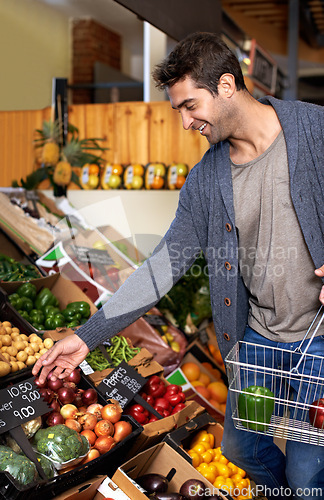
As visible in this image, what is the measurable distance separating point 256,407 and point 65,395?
3.40 feet

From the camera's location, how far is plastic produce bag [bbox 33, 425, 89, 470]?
1965 mm

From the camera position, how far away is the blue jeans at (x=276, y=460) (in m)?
1.82

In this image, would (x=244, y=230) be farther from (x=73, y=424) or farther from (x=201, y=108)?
(x=73, y=424)

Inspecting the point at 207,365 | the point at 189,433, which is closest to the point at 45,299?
the point at 189,433

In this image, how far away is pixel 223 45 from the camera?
175 centimetres

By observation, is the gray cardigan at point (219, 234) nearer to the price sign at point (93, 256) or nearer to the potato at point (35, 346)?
the potato at point (35, 346)

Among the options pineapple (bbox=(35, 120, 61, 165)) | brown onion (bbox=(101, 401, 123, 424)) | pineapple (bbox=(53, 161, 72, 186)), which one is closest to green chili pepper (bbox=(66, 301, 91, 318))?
brown onion (bbox=(101, 401, 123, 424))

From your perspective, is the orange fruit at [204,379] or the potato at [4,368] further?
the orange fruit at [204,379]

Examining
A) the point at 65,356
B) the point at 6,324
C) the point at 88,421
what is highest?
the point at 65,356

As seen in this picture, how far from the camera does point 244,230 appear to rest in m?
1.85

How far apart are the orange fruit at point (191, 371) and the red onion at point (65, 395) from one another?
1.19 m

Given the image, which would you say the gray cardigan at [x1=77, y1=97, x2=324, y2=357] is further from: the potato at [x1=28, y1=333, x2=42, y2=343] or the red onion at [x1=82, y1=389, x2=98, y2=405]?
the potato at [x1=28, y1=333, x2=42, y2=343]

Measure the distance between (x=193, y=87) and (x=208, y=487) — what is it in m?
1.50

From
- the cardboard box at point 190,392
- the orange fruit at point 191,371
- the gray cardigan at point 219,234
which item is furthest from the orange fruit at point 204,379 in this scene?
the gray cardigan at point 219,234
